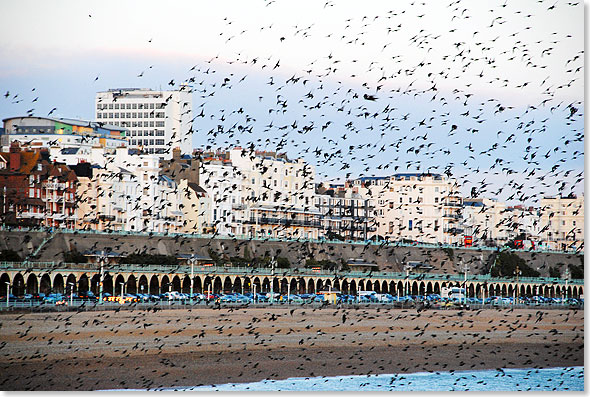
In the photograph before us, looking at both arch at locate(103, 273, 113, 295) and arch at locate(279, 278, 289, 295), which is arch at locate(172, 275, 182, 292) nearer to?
arch at locate(103, 273, 113, 295)

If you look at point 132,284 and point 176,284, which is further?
point 176,284

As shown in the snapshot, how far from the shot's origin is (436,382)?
21.1m

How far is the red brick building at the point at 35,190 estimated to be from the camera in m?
40.0

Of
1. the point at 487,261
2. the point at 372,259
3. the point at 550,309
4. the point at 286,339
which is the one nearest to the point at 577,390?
the point at 286,339

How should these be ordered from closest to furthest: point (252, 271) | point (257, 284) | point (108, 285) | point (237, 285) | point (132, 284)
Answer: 1. point (108, 285)
2. point (132, 284)
3. point (252, 271)
4. point (237, 285)
5. point (257, 284)

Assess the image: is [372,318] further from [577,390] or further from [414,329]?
[577,390]

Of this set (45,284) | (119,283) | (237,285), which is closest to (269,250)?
(237,285)

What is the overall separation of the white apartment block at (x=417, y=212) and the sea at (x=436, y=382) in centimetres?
3461

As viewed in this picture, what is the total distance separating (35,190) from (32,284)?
18.0 feet

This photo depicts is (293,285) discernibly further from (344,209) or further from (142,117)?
(142,117)

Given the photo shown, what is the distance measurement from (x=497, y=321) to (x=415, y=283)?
63.7 ft

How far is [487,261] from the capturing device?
52.0 m

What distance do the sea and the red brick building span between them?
1915 cm

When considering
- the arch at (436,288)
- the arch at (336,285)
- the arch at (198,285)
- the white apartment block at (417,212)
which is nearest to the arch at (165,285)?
the arch at (198,285)
